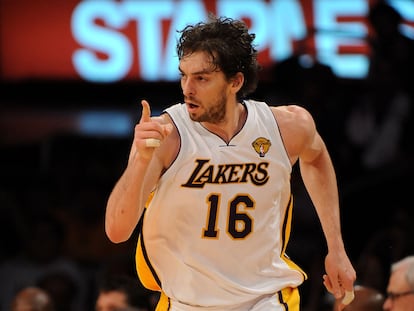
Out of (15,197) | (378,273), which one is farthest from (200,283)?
(15,197)

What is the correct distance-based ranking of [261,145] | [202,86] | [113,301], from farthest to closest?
[113,301]
[261,145]
[202,86]

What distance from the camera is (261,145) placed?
208 inches

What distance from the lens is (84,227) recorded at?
9.93 metres

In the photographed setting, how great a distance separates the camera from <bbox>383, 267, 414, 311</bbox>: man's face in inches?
242

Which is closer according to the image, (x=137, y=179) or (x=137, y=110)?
(x=137, y=179)

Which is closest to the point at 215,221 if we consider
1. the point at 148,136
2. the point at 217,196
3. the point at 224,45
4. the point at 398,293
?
the point at 217,196

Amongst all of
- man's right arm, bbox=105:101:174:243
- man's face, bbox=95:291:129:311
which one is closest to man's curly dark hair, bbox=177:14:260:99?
man's right arm, bbox=105:101:174:243

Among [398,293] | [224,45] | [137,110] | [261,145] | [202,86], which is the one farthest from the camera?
[137,110]

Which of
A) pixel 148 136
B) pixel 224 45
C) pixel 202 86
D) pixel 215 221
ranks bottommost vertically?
pixel 215 221

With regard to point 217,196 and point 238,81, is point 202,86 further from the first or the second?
point 217,196

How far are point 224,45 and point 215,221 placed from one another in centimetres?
84

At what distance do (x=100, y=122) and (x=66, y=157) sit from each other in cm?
126

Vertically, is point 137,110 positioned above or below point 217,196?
below

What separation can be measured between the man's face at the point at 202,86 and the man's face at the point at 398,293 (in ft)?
5.71
